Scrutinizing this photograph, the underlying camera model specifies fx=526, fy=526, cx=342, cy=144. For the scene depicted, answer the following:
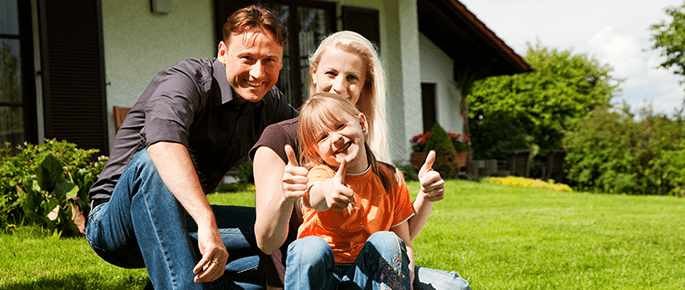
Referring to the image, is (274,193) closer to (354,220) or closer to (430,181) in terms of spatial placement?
(354,220)

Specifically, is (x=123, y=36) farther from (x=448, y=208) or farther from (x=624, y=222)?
(x=624, y=222)

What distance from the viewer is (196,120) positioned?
93.0 inches

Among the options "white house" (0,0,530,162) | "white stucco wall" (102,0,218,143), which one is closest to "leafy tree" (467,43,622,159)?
"white house" (0,0,530,162)

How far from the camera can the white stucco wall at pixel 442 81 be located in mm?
12508

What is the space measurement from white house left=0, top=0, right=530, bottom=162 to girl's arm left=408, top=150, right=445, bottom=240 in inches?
89.7

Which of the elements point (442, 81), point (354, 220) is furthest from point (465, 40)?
point (354, 220)

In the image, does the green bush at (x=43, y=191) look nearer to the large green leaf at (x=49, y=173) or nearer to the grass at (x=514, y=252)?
the large green leaf at (x=49, y=173)

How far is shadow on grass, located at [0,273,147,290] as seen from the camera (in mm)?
2766

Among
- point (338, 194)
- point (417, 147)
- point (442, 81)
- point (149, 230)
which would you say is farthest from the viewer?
point (442, 81)

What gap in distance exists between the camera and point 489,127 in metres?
14.5

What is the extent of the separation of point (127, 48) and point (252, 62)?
6058mm

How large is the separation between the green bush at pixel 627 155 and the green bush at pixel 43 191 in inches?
493

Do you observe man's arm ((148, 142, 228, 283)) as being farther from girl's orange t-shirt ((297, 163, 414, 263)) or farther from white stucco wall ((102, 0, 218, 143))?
white stucco wall ((102, 0, 218, 143))

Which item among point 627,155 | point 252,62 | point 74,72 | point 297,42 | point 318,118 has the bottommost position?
point 627,155
